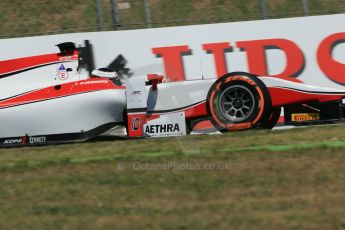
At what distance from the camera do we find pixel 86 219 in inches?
155

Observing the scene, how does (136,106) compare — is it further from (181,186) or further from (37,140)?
(181,186)

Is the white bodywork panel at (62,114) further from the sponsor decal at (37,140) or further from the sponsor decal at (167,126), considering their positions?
the sponsor decal at (167,126)

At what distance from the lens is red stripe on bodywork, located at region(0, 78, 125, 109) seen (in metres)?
6.77

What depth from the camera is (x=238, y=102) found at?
Answer: 6746 millimetres

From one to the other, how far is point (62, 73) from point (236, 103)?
220cm

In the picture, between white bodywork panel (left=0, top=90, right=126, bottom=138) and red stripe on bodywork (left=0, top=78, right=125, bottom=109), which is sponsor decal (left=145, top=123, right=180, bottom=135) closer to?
white bodywork panel (left=0, top=90, right=126, bottom=138)

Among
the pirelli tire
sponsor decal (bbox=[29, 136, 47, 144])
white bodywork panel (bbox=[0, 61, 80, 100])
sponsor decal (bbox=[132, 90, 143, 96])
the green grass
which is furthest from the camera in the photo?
white bodywork panel (bbox=[0, 61, 80, 100])

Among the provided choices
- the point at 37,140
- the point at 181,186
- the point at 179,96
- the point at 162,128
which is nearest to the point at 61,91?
the point at 37,140

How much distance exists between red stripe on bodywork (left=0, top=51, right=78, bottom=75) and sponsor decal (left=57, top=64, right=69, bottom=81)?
0.11 m

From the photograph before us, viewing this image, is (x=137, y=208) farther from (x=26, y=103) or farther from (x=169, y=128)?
(x=26, y=103)

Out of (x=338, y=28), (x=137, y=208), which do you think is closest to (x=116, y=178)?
(x=137, y=208)

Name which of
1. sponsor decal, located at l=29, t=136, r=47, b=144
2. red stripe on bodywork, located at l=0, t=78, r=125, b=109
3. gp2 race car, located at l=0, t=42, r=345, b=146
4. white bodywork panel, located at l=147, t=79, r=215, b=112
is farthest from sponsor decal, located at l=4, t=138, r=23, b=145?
white bodywork panel, located at l=147, t=79, r=215, b=112

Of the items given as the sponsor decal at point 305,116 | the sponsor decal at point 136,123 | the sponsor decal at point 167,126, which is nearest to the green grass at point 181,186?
the sponsor decal at point 167,126

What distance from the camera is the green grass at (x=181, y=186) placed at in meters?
3.88
